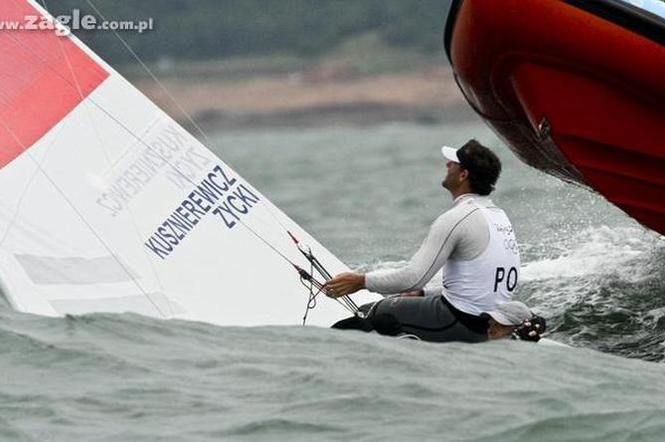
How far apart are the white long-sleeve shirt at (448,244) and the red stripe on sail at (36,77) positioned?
181cm

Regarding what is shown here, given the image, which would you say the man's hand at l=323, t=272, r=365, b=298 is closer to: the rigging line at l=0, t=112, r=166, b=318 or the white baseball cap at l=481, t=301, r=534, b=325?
the white baseball cap at l=481, t=301, r=534, b=325

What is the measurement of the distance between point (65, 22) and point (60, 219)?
114 centimetres

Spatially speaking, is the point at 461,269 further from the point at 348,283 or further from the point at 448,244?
the point at 348,283

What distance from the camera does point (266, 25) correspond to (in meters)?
39.8

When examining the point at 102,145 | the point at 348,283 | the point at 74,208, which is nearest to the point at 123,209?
the point at 74,208

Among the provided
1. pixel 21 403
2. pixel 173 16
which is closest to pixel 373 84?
pixel 173 16

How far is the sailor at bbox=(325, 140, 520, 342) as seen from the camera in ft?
19.0

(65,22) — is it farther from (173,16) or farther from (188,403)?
(173,16)

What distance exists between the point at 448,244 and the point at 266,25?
3438 centimetres

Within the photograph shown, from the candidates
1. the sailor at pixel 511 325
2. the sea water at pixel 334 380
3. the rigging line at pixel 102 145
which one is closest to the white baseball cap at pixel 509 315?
the sailor at pixel 511 325

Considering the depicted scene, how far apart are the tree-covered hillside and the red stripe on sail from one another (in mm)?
26641

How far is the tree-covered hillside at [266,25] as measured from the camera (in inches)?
1416

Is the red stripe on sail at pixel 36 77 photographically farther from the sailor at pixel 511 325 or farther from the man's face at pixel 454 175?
the sailor at pixel 511 325

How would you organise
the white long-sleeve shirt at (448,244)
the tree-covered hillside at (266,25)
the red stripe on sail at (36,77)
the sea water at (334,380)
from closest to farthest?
1. the sea water at (334,380)
2. the white long-sleeve shirt at (448,244)
3. the red stripe on sail at (36,77)
4. the tree-covered hillside at (266,25)
